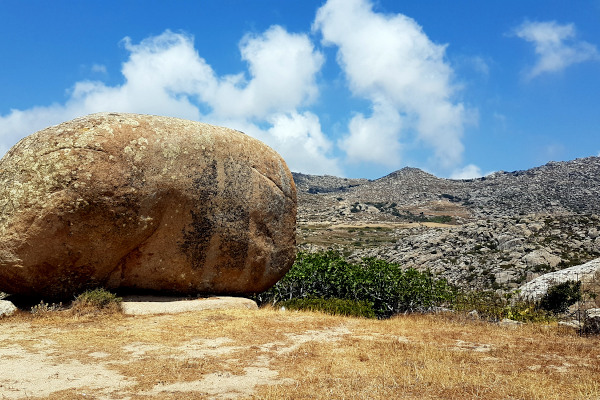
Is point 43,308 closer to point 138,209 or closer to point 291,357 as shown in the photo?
point 138,209

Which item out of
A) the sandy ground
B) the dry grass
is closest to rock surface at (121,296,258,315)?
the sandy ground

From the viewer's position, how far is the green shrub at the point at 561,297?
1730 cm

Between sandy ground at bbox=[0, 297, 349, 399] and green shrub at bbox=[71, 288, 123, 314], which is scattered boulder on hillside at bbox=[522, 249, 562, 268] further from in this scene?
green shrub at bbox=[71, 288, 123, 314]

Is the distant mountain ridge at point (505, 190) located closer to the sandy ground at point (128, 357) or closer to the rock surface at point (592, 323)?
the rock surface at point (592, 323)

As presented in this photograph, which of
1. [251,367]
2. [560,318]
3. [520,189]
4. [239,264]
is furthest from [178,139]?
[520,189]

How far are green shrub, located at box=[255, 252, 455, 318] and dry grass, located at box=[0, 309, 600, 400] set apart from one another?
458cm

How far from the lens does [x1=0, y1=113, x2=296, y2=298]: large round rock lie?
1115 cm

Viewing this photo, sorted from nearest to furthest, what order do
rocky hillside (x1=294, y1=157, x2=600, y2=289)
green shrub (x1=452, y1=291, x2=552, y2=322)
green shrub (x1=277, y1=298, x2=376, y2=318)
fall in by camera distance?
green shrub (x1=452, y1=291, x2=552, y2=322)
green shrub (x1=277, y1=298, x2=376, y2=318)
rocky hillside (x1=294, y1=157, x2=600, y2=289)

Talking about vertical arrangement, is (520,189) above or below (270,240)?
above

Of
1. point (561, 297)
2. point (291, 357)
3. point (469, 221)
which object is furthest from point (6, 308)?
point (469, 221)

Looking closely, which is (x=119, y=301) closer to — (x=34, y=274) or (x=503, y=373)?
(x=34, y=274)

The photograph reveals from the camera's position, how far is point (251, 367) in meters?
7.79

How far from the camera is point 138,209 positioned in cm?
1187

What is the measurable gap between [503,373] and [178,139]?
31.0 feet
